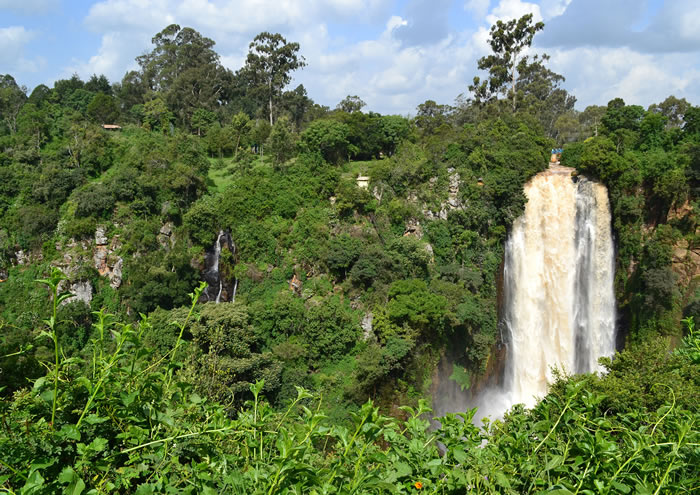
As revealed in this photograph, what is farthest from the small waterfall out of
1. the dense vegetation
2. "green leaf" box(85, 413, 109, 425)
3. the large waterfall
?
"green leaf" box(85, 413, 109, 425)

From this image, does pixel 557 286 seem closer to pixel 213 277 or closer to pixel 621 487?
pixel 213 277

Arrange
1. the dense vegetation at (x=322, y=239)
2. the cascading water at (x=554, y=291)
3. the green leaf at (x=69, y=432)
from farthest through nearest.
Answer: the cascading water at (x=554, y=291) < the dense vegetation at (x=322, y=239) < the green leaf at (x=69, y=432)

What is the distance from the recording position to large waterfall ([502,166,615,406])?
21266 mm

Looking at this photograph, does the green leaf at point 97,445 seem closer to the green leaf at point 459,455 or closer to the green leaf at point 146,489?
the green leaf at point 146,489

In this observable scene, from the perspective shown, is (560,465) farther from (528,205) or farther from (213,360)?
(528,205)

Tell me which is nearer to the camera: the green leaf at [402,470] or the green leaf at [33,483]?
the green leaf at [33,483]

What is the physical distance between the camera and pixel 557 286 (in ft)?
71.2

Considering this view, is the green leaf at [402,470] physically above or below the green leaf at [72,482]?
→ below

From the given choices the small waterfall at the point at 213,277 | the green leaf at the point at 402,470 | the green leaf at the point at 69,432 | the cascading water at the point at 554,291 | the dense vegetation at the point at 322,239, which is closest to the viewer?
the green leaf at the point at 69,432

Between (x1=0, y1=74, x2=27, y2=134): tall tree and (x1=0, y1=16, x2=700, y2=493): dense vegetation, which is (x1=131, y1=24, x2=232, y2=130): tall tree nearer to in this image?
(x1=0, y1=16, x2=700, y2=493): dense vegetation

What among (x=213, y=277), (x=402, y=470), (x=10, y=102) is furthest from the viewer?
(x=10, y=102)

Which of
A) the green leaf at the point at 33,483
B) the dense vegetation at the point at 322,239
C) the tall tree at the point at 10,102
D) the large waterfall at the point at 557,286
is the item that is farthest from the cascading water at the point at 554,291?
the tall tree at the point at 10,102

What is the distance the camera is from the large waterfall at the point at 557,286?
69.8 ft

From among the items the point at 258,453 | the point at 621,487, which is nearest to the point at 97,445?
the point at 258,453
